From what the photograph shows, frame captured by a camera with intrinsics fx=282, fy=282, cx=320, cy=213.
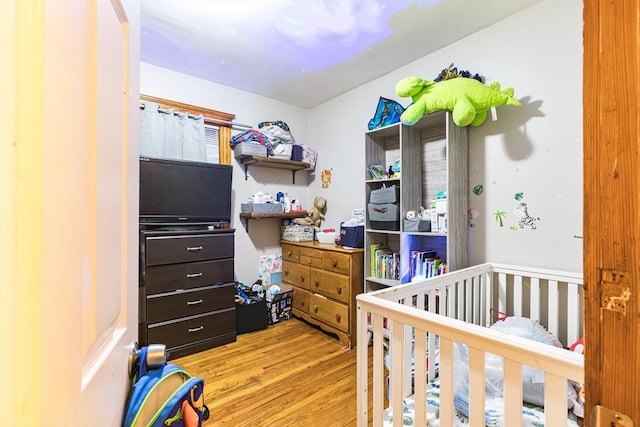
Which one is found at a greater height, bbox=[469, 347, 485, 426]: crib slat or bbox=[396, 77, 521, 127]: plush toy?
bbox=[396, 77, 521, 127]: plush toy

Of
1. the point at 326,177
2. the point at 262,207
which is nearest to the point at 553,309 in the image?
the point at 326,177

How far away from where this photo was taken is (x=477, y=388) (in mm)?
864

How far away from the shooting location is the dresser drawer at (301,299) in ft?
9.39

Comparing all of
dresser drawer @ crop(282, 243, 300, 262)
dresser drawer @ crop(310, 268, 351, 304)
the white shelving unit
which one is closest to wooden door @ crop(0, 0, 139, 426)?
the white shelving unit

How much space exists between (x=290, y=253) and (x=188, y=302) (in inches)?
45.1

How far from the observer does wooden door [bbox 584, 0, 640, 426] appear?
1.22 ft

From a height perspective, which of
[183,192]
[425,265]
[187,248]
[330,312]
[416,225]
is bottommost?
[330,312]

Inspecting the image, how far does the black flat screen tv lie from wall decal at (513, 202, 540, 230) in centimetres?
233

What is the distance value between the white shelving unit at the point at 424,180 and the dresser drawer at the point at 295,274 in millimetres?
697

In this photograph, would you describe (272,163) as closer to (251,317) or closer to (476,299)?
(251,317)

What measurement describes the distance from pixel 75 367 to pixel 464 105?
207cm

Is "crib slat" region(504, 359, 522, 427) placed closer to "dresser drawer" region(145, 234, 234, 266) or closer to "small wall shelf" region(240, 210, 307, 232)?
"dresser drawer" region(145, 234, 234, 266)

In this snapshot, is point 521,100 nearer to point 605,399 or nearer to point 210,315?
point 605,399

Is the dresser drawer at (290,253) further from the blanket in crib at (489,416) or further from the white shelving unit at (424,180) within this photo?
the blanket in crib at (489,416)
